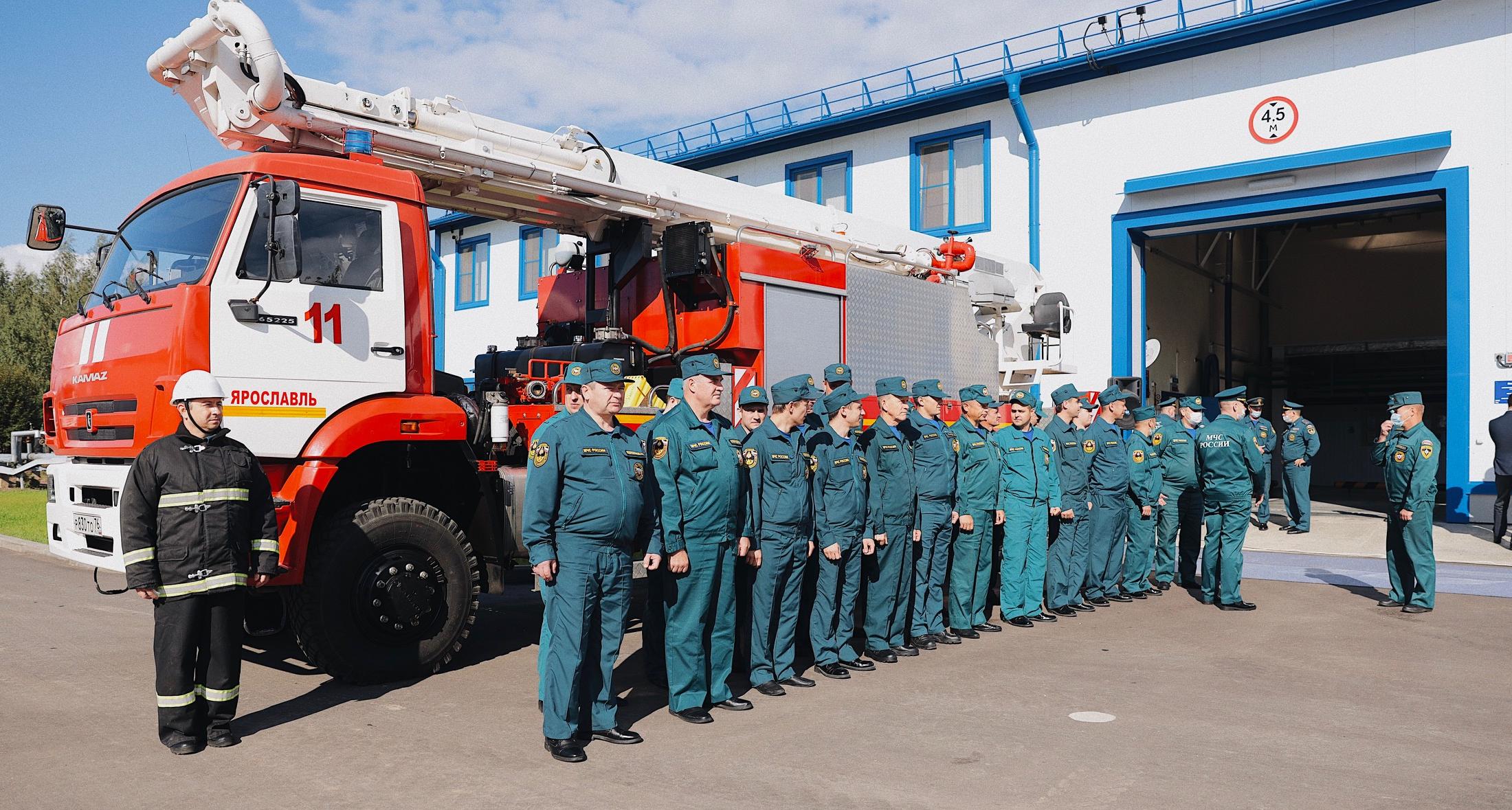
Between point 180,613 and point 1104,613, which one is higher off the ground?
point 180,613

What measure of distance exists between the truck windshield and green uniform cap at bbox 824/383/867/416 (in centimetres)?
358

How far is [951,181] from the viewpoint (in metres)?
18.3

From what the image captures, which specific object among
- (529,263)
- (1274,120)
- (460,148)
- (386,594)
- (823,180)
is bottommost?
(386,594)

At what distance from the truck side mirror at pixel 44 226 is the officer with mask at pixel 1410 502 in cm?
946

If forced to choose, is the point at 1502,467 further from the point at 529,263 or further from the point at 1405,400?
the point at 529,263

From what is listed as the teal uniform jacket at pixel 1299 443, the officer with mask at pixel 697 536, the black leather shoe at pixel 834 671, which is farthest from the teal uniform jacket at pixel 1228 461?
the teal uniform jacket at pixel 1299 443

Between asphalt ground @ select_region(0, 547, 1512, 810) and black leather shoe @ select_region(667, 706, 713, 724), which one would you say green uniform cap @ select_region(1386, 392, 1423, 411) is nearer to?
asphalt ground @ select_region(0, 547, 1512, 810)

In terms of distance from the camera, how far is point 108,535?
17.8 feet

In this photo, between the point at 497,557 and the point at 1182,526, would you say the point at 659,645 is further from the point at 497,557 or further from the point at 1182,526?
the point at 1182,526

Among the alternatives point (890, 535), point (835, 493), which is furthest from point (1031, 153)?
point (835, 493)

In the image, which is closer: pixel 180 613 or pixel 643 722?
pixel 180 613

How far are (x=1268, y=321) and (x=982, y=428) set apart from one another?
82.6 ft

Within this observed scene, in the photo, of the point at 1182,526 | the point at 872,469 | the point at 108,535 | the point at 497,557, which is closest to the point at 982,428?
the point at 872,469

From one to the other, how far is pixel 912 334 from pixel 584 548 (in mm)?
5348
